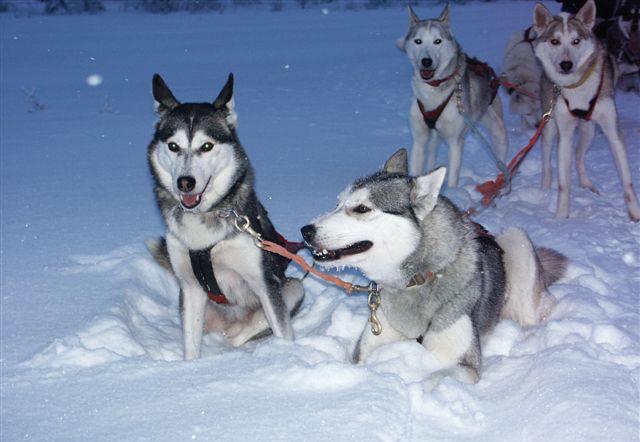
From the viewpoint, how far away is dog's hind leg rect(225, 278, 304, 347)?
3439mm

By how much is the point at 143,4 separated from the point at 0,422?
735 inches

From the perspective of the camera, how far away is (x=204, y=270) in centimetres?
299

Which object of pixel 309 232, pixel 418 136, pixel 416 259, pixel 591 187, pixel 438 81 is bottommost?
pixel 591 187

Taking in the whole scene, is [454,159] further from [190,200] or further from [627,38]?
[627,38]

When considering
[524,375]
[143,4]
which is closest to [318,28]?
[143,4]

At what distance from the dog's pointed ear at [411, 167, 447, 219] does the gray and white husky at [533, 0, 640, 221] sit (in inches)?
102

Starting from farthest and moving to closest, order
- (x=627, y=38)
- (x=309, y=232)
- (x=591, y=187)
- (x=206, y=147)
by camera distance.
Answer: (x=627, y=38) → (x=591, y=187) → (x=206, y=147) → (x=309, y=232)

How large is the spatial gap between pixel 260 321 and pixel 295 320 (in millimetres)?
280

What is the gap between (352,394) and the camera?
2.40m

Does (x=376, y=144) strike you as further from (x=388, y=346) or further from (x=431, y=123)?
(x=388, y=346)

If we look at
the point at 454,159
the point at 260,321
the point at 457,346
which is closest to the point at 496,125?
the point at 454,159

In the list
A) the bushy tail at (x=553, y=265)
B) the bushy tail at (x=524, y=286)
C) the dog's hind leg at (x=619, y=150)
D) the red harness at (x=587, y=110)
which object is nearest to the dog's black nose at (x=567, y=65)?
the red harness at (x=587, y=110)

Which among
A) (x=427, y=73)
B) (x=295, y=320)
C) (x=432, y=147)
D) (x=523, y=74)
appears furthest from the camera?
(x=523, y=74)

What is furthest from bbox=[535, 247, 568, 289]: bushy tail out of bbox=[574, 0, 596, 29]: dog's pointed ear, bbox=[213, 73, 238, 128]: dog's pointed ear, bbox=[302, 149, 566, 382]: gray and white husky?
bbox=[574, 0, 596, 29]: dog's pointed ear
